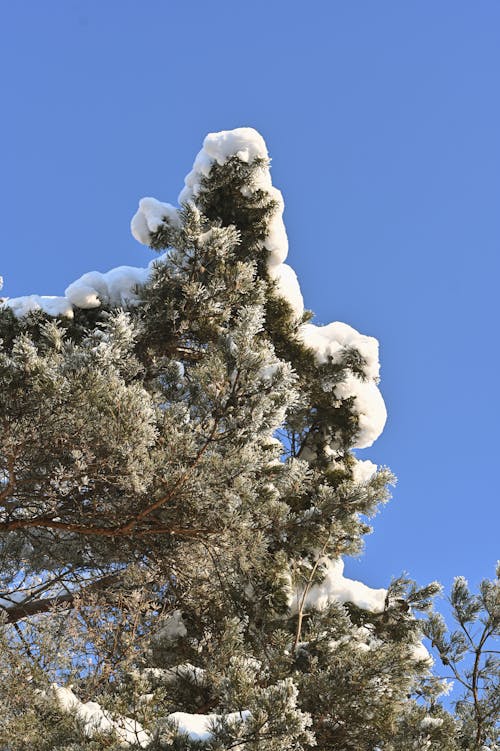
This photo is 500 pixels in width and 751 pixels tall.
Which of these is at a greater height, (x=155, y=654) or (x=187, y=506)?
(x=187, y=506)

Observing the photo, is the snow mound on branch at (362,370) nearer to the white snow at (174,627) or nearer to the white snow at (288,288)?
the white snow at (288,288)

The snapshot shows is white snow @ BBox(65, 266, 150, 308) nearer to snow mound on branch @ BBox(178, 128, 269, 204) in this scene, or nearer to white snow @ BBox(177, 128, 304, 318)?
white snow @ BBox(177, 128, 304, 318)

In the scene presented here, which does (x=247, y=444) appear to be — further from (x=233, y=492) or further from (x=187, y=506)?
(x=187, y=506)

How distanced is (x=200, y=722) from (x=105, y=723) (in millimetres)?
514

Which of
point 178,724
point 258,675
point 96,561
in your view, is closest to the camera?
point 178,724

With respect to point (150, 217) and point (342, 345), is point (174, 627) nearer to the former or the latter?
point (342, 345)

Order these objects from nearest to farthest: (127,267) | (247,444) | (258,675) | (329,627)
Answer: (258,675)
(247,444)
(329,627)
(127,267)

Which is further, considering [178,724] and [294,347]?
[294,347]

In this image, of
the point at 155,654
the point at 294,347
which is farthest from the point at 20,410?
the point at 294,347

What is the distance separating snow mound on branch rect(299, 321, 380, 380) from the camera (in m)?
7.27

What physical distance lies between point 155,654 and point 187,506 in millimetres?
1734

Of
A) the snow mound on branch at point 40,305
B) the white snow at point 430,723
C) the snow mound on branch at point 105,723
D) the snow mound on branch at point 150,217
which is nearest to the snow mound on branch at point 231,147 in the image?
the snow mound on branch at point 150,217

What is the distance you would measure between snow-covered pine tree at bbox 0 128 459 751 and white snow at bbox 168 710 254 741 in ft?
0.06

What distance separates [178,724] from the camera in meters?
3.33
